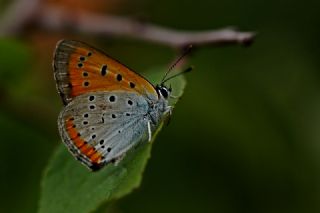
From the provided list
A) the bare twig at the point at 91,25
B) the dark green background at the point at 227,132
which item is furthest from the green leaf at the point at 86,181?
the dark green background at the point at 227,132

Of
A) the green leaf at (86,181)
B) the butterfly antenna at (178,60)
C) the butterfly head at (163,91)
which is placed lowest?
the green leaf at (86,181)

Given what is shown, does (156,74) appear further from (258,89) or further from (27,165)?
(258,89)

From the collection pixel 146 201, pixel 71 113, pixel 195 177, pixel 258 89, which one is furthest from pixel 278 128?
pixel 71 113

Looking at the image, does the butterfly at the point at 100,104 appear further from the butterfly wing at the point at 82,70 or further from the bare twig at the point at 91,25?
A: the bare twig at the point at 91,25

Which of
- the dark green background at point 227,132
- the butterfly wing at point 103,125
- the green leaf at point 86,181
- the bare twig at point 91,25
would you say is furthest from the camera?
the dark green background at point 227,132

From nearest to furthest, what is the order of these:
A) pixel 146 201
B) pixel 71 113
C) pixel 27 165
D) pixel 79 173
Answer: pixel 79 173 → pixel 71 113 → pixel 27 165 → pixel 146 201

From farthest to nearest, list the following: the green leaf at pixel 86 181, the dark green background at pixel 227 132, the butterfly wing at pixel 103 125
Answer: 1. the dark green background at pixel 227 132
2. the butterfly wing at pixel 103 125
3. the green leaf at pixel 86 181

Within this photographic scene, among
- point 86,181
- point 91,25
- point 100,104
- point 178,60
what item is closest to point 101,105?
point 100,104
